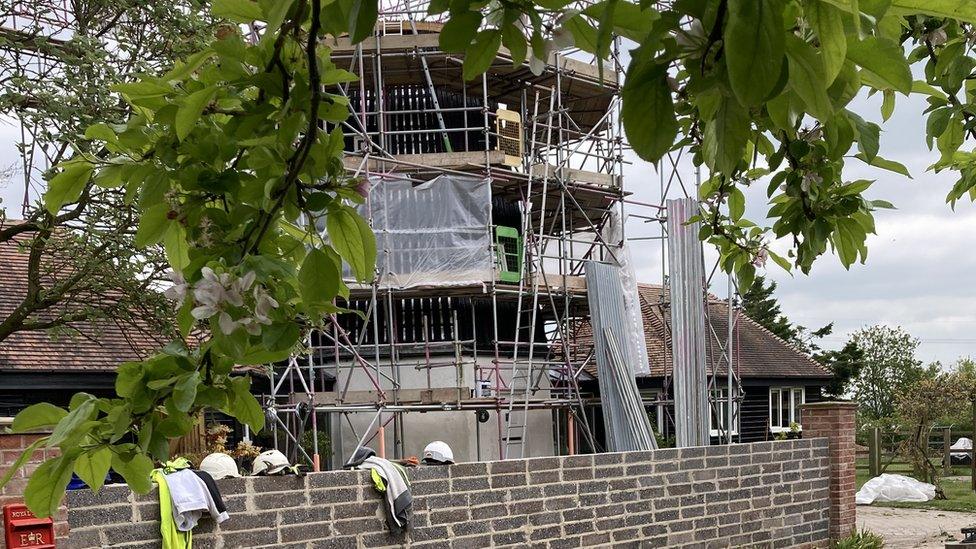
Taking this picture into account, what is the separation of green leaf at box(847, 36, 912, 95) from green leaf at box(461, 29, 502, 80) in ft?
1.44

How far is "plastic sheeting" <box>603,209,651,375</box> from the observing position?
21766 mm

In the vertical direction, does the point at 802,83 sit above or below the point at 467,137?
below

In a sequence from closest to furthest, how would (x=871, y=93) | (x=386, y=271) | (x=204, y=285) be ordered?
(x=204, y=285) < (x=871, y=93) < (x=386, y=271)

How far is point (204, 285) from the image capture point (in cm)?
160

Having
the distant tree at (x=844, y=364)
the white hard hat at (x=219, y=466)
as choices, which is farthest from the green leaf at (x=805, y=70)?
the distant tree at (x=844, y=364)

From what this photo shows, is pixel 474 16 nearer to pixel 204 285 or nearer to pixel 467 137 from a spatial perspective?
pixel 204 285

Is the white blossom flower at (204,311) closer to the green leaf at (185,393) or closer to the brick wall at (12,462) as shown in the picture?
the green leaf at (185,393)

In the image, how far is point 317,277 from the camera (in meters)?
1.59

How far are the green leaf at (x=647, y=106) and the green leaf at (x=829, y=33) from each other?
0.15 meters

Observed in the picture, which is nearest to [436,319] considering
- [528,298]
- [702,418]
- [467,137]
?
[528,298]

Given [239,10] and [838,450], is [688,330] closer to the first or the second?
[838,450]

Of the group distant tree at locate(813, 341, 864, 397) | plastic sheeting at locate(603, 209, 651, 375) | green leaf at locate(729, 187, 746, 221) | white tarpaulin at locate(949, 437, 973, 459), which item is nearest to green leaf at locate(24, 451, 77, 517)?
green leaf at locate(729, 187, 746, 221)

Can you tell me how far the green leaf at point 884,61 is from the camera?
1.23 metres

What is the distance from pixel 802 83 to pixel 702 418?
63.8ft
